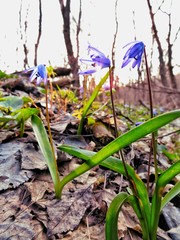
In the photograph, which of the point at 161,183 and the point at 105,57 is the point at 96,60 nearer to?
the point at 105,57

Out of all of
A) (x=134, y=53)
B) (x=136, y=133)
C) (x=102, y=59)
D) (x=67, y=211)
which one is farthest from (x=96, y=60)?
(x=67, y=211)

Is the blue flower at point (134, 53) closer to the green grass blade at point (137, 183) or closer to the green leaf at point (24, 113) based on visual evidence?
the green grass blade at point (137, 183)

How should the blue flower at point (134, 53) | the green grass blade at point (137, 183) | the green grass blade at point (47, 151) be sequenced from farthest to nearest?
the green grass blade at point (47, 151) → the green grass blade at point (137, 183) → the blue flower at point (134, 53)

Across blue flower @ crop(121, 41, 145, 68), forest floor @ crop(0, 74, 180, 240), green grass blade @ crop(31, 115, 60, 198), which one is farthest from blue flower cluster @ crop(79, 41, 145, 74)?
forest floor @ crop(0, 74, 180, 240)

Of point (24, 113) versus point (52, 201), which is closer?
point (52, 201)

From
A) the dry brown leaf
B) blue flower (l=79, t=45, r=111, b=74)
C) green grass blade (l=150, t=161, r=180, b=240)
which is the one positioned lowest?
the dry brown leaf

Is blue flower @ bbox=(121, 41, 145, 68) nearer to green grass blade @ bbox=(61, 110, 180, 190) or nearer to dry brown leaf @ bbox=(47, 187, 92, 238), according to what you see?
green grass blade @ bbox=(61, 110, 180, 190)

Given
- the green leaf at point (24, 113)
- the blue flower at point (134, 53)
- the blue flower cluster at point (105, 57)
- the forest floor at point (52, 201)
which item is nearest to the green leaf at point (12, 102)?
the forest floor at point (52, 201)

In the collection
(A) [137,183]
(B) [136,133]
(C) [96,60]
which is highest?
(C) [96,60]

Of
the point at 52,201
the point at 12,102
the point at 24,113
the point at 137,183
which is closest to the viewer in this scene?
the point at 137,183

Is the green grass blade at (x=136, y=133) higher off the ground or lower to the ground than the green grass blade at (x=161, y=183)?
higher
